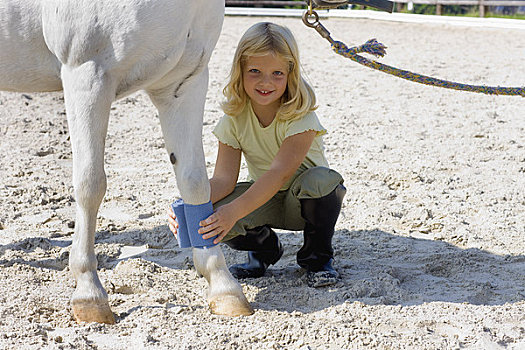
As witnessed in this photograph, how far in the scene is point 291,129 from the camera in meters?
2.56

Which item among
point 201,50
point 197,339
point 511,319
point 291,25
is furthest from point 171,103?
point 291,25

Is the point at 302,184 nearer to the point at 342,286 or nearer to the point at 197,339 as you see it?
the point at 342,286

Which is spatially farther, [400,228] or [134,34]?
[400,228]

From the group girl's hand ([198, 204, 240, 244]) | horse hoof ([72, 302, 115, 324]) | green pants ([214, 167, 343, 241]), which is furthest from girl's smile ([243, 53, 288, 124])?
horse hoof ([72, 302, 115, 324])

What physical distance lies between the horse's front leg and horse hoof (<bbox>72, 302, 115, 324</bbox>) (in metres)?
0.35

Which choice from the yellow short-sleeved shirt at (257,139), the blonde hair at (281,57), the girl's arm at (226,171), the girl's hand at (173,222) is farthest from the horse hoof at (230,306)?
the blonde hair at (281,57)

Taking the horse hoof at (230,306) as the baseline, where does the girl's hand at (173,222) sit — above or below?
above

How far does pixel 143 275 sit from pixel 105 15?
42.2 inches

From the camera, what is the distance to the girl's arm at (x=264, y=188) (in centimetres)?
240

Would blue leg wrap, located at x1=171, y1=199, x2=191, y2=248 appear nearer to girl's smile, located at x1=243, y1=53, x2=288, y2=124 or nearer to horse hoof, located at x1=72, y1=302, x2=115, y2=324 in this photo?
horse hoof, located at x1=72, y1=302, x2=115, y2=324

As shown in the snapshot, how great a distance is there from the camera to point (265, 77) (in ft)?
8.38

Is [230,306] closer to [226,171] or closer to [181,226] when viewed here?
[181,226]

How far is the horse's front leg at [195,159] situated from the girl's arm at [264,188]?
0.26 feet

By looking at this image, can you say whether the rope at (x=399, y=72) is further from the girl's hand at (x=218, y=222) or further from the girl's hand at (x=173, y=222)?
the girl's hand at (x=173, y=222)
